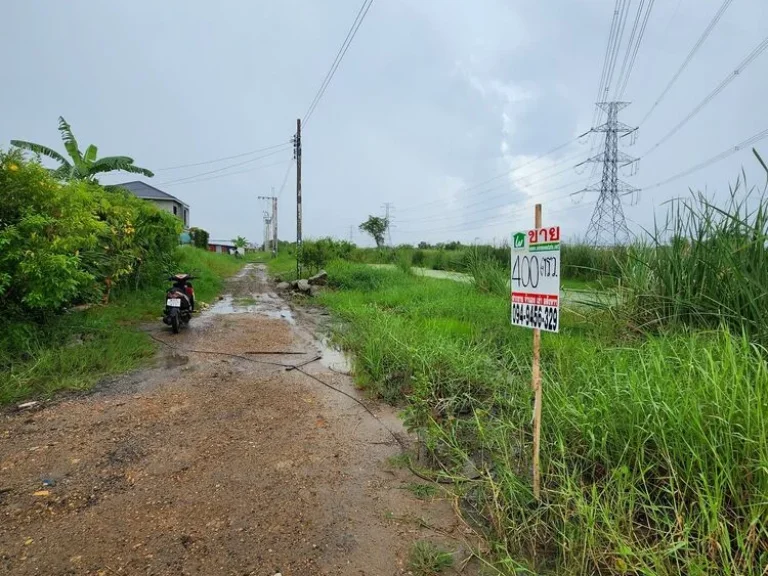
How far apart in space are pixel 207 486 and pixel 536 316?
2198 mm

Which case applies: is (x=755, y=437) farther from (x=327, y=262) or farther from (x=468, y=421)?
(x=327, y=262)

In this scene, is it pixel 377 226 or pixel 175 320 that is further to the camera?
pixel 377 226

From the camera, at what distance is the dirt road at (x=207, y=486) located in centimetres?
201

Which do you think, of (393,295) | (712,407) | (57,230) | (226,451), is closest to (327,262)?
(393,295)

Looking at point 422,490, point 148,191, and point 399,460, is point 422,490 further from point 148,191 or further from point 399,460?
point 148,191

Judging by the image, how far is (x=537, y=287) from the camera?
7.22 ft

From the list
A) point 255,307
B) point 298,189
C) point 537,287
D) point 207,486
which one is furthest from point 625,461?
point 298,189

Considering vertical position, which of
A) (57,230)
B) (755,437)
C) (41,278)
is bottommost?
(755,437)

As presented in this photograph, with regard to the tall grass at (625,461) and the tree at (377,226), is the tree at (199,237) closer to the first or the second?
the tree at (377,226)

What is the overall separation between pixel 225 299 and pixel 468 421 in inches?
383

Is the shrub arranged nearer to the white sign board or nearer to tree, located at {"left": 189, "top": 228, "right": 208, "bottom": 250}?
the white sign board

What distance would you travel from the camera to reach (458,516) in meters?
2.31

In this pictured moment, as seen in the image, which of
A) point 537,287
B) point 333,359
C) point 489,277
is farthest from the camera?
point 489,277

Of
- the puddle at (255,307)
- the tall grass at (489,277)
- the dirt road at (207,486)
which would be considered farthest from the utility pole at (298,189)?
the dirt road at (207,486)
